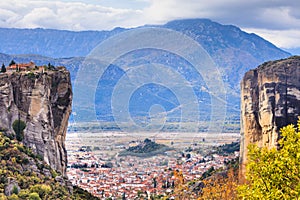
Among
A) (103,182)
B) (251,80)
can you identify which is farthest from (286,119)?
(103,182)

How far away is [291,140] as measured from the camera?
1008 centimetres

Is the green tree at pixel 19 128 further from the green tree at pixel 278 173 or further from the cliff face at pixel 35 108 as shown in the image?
the green tree at pixel 278 173

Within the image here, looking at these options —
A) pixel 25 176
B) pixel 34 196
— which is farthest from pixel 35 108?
pixel 34 196

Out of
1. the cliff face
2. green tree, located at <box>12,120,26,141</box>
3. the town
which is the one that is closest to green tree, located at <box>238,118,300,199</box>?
green tree, located at <box>12,120,26,141</box>

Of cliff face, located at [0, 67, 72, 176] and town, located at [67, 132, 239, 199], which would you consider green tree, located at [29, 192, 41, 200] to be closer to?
cliff face, located at [0, 67, 72, 176]

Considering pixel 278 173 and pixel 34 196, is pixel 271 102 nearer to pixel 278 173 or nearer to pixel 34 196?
pixel 34 196

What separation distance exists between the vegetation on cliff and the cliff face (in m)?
1.06

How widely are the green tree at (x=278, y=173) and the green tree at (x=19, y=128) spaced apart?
48.8ft

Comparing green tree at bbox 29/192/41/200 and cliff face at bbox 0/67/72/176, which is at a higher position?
cliff face at bbox 0/67/72/176

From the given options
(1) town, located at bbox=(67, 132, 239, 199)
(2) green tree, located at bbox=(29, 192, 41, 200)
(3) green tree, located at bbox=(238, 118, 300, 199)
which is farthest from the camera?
(1) town, located at bbox=(67, 132, 239, 199)

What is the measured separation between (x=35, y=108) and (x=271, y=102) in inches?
567

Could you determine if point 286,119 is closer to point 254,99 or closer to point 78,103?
point 254,99

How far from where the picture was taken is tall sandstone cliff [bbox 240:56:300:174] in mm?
29875

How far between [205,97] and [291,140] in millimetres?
96652
